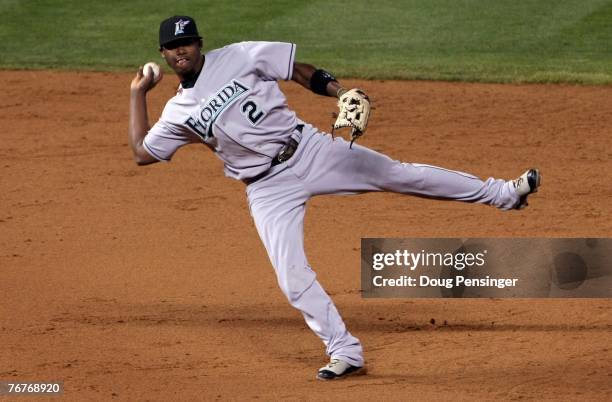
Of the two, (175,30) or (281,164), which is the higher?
(175,30)

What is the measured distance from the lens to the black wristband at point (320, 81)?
23.3 ft

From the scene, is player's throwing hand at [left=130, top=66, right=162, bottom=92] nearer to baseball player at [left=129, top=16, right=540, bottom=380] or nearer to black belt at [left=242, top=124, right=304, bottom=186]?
baseball player at [left=129, top=16, right=540, bottom=380]

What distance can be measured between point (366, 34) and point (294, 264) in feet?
27.7

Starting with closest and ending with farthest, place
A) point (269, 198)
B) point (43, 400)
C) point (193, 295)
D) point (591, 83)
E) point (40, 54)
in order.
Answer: point (43, 400)
point (269, 198)
point (193, 295)
point (591, 83)
point (40, 54)

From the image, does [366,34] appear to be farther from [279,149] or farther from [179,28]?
[179,28]

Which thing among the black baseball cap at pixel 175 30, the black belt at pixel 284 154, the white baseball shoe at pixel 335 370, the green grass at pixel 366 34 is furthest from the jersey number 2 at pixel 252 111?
the green grass at pixel 366 34

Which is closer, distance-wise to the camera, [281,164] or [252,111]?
[252,111]

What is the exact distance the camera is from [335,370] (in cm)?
692

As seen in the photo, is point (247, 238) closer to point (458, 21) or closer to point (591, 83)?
point (591, 83)

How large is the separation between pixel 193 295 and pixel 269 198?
1.55 m

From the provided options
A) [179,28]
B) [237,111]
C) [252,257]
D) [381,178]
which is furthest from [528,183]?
[252,257]

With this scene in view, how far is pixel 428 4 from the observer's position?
15523 millimetres

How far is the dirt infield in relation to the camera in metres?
7.02

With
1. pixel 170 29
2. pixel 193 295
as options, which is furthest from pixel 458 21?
pixel 170 29
